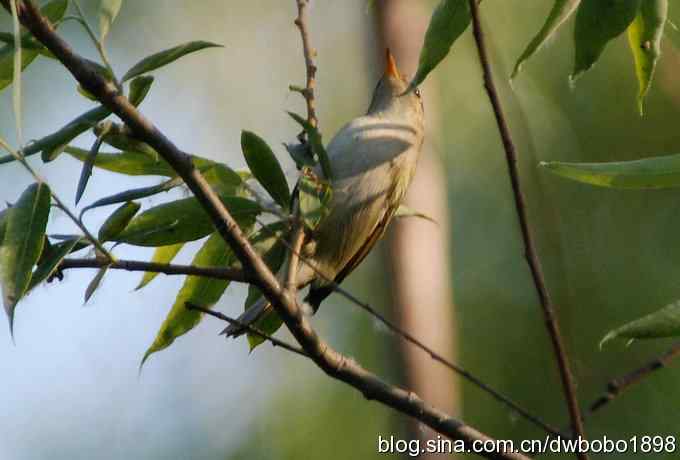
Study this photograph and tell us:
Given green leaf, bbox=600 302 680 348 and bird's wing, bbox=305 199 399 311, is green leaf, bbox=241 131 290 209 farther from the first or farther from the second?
bird's wing, bbox=305 199 399 311

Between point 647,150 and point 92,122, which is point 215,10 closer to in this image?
point 647,150

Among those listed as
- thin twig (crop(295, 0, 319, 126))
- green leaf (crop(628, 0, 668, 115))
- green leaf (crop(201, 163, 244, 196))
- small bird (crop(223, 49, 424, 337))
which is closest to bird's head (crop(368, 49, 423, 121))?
small bird (crop(223, 49, 424, 337))

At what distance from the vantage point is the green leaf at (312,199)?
2363mm

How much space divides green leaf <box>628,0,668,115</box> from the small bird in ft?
3.24

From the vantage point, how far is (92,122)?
2.03 meters

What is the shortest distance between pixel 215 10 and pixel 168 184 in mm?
11109

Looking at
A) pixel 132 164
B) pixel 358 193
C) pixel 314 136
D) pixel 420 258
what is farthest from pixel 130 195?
pixel 420 258

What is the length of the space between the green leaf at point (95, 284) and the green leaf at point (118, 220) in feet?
0.29

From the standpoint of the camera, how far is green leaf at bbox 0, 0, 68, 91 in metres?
2.00

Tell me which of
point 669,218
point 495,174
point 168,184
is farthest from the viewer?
point 495,174

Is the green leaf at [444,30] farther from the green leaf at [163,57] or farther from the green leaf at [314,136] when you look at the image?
the green leaf at [163,57]

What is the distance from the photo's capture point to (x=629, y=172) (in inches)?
81.0

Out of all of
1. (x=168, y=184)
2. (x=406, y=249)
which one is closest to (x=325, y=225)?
(x=168, y=184)

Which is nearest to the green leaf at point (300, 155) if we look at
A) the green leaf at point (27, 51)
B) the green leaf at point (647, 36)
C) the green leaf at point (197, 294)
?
the green leaf at point (197, 294)
